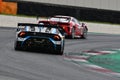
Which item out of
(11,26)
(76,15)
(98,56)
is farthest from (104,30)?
(98,56)

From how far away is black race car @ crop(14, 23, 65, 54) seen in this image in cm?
1473

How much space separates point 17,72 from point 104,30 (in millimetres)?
22954

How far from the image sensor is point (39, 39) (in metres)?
14.7

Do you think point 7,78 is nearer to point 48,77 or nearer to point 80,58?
point 48,77

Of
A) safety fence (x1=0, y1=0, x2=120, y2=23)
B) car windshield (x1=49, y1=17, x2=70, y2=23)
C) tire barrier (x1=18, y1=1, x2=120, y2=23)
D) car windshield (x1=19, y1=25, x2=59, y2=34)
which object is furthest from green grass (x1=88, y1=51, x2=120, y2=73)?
tire barrier (x1=18, y1=1, x2=120, y2=23)

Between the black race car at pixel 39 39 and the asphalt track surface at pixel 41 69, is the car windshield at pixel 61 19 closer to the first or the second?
the black race car at pixel 39 39

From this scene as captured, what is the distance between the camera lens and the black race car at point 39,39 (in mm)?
14734

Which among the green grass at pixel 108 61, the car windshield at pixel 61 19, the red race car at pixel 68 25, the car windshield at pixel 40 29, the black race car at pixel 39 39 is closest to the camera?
the green grass at pixel 108 61

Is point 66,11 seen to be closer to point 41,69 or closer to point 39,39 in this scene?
point 39,39

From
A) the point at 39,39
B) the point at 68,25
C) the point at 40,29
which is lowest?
the point at 68,25

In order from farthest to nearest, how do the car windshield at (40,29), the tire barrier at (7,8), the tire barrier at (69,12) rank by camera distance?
the tire barrier at (69,12), the tire barrier at (7,8), the car windshield at (40,29)

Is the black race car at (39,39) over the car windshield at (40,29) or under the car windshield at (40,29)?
under

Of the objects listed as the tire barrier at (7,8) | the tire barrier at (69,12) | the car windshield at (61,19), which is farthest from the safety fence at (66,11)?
the car windshield at (61,19)

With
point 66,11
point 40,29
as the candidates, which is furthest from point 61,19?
point 66,11
